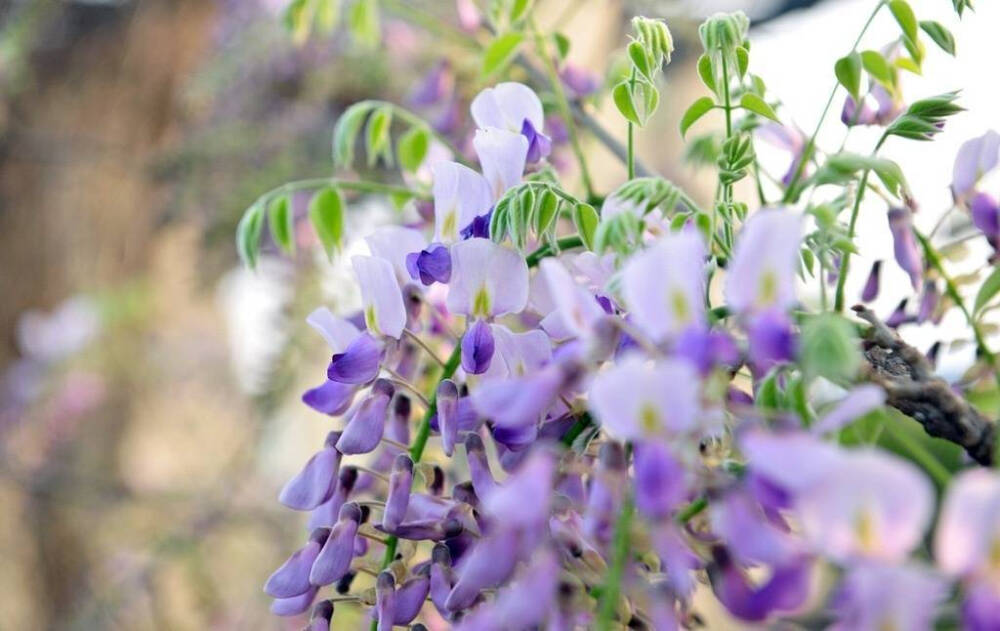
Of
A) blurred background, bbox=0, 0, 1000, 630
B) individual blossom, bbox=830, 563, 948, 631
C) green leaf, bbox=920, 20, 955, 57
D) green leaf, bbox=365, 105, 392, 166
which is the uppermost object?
green leaf, bbox=920, 20, 955, 57

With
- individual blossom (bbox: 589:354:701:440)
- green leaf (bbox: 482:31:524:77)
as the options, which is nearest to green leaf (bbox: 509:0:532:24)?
green leaf (bbox: 482:31:524:77)

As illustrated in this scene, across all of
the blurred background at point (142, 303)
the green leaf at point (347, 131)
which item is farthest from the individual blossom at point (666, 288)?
the blurred background at point (142, 303)

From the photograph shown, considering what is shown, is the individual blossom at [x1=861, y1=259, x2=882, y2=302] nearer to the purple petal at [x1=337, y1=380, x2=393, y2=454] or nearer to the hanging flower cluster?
the hanging flower cluster

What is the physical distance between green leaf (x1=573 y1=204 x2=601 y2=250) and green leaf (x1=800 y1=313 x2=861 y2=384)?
111 millimetres

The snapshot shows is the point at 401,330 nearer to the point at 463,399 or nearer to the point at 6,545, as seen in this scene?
the point at 463,399

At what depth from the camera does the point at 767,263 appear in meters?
0.20

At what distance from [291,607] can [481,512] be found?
0.08 m

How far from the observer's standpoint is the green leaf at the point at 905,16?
337 mm

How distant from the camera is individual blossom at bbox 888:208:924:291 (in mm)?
310

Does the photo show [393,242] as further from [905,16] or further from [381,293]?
[905,16]

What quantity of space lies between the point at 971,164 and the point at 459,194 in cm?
17

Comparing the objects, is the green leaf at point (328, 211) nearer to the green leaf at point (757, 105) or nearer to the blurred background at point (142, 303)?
the green leaf at point (757, 105)

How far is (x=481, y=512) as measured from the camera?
29 cm

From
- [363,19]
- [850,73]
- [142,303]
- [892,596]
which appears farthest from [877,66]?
[142,303]
